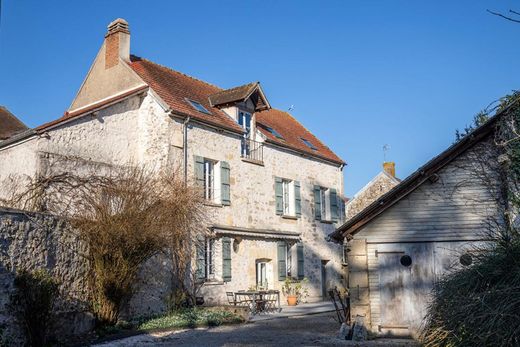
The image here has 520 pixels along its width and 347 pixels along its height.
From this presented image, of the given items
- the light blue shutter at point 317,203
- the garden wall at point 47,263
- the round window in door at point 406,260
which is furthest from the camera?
the light blue shutter at point 317,203

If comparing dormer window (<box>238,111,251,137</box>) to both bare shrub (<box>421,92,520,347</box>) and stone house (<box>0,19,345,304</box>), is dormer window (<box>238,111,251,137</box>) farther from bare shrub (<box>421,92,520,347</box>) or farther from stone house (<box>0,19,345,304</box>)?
bare shrub (<box>421,92,520,347</box>)

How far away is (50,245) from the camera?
10.8m

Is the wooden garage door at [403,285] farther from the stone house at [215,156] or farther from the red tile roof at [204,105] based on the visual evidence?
the red tile roof at [204,105]

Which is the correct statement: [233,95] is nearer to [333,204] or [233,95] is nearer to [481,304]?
[333,204]

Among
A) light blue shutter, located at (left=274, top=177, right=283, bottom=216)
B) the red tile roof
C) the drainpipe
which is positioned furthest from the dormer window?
the drainpipe

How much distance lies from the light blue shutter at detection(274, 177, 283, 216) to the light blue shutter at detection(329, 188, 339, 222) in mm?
3515

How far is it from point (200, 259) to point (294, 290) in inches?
198

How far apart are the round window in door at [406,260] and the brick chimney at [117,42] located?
12.1 meters

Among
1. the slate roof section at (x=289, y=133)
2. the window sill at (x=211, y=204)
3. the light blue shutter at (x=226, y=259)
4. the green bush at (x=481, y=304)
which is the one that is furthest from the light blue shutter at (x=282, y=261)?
the green bush at (x=481, y=304)

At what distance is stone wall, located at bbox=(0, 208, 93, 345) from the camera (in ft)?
30.6

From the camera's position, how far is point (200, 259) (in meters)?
16.9

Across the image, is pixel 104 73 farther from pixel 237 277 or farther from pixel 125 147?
pixel 237 277

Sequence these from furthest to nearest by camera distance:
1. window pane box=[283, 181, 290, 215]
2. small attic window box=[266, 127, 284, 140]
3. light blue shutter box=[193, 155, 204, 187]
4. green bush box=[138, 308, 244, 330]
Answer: small attic window box=[266, 127, 284, 140] → window pane box=[283, 181, 290, 215] → light blue shutter box=[193, 155, 204, 187] → green bush box=[138, 308, 244, 330]

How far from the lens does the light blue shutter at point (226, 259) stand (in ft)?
57.8
